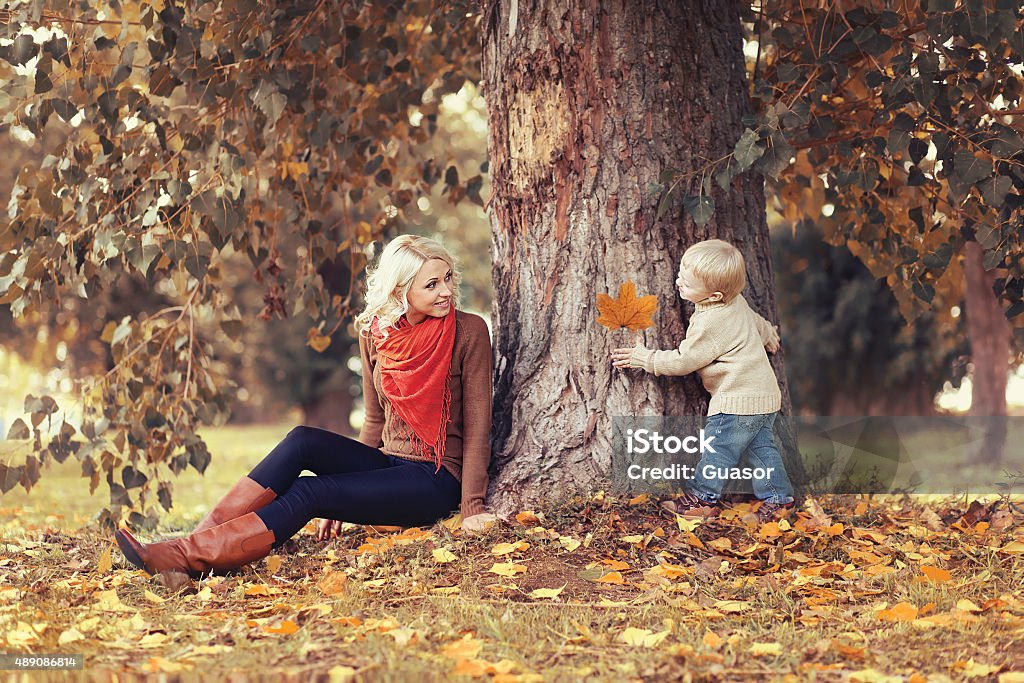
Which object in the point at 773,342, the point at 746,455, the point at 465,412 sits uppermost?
A: the point at 773,342

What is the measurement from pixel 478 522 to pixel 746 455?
1051 millimetres

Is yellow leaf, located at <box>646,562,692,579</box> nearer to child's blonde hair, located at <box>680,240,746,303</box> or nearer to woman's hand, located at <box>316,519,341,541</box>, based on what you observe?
child's blonde hair, located at <box>680,240,746,303</box>

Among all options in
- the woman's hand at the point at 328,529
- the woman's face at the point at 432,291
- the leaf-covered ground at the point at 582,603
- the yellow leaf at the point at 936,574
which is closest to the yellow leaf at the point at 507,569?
the leaf-covered ground at the point at 582,603

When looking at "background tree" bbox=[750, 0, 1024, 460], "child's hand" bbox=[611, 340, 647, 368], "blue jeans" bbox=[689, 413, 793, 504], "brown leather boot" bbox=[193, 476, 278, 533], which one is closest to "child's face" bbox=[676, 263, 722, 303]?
"child's hand" bbox=[611, 340, 647, 368]

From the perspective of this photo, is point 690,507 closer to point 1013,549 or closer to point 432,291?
point 1013,549

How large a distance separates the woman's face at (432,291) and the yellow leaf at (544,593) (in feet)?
3.98

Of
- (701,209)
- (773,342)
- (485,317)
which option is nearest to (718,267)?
(701,209)

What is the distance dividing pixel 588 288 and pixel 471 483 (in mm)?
872

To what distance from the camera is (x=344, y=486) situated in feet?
12.0

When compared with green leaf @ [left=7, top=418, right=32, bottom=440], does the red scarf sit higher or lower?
higher

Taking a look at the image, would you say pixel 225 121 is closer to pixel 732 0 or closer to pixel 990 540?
pixel 732 0

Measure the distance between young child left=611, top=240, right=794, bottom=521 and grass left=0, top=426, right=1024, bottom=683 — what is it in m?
0.14

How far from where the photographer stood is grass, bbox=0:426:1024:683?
8.43ft

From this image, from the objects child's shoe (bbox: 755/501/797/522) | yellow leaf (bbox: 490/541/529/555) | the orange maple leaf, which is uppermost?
the orange maple leaf
